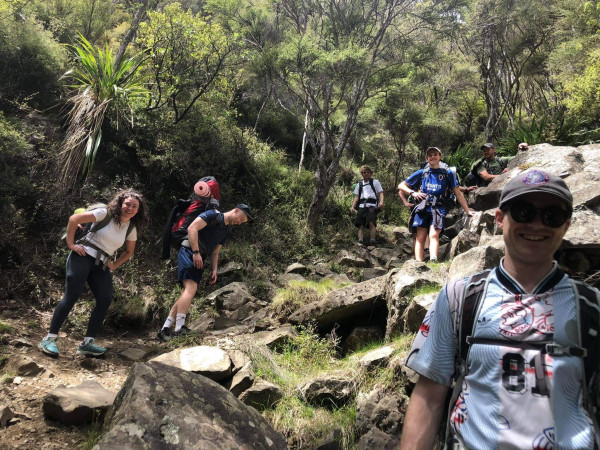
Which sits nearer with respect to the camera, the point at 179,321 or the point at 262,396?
the point at 262,396

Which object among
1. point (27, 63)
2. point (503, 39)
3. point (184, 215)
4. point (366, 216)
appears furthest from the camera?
point (503, 39)

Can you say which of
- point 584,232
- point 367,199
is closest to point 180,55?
point 367,199

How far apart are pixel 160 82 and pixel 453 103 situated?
1356cm

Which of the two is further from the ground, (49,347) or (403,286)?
(403,286)

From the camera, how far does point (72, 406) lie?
311 centimetres

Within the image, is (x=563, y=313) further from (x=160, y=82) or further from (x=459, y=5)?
(x=459, y=5)

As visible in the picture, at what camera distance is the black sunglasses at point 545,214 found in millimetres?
1447

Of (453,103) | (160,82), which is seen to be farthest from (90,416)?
(453,103)

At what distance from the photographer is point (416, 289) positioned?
4645 mm

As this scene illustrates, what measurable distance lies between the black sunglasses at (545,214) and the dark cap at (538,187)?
0.04 metres

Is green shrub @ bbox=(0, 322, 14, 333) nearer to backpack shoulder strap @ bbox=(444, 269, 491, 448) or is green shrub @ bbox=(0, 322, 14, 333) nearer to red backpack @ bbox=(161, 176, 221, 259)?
red backpack @ bbox=(161, 176, 221, 259)

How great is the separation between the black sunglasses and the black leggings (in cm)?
403

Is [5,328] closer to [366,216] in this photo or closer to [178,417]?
[178,417]

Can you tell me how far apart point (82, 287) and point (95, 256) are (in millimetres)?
341
